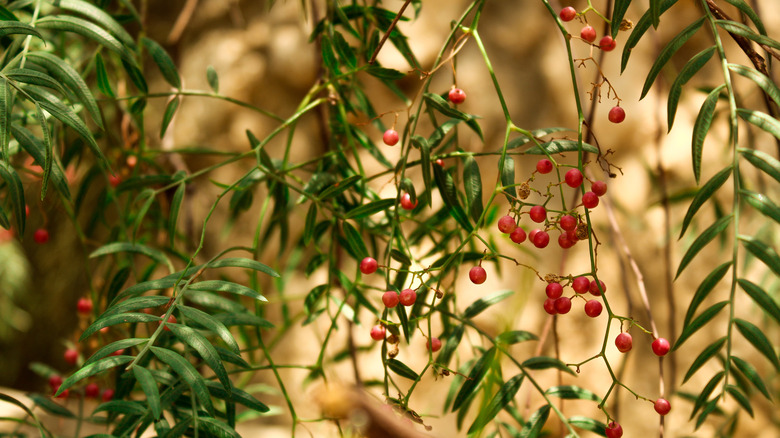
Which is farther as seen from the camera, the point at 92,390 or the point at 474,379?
the point at 92,390

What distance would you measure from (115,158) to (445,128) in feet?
2.13

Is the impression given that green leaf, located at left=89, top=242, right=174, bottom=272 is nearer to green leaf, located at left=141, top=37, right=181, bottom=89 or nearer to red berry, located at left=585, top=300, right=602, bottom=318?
green leaf, located at left=141, top=37, right=181, bottom=89

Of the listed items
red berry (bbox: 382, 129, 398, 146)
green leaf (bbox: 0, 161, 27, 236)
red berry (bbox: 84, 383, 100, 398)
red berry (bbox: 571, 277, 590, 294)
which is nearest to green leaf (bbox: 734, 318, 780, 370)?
red berry (bbox: 571, 277, 590, 294)

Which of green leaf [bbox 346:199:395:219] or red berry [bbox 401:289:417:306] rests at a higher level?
green leaf [bbox 346:199:395:219]

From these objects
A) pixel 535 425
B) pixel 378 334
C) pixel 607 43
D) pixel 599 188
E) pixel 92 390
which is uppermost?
pixel 607 43

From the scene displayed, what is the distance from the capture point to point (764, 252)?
0.50 m

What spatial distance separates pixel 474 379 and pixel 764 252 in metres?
0.29

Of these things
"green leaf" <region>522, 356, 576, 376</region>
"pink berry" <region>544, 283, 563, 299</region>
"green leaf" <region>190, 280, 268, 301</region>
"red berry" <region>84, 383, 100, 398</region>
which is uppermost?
"green leaf" <region>190, 280, 268, 301</region>

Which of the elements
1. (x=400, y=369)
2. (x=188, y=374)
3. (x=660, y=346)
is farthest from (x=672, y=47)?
(x=188, y=374)

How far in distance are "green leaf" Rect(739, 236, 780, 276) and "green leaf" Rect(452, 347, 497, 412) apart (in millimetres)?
257

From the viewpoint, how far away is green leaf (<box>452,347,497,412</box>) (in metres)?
0.66

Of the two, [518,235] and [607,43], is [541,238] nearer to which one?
[518,235]

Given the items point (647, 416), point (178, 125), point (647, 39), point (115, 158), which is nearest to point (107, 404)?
point (115, 158)

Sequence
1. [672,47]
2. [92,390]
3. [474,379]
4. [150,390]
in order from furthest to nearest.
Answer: [92,390], [474,379], [672,47], [150,390]
